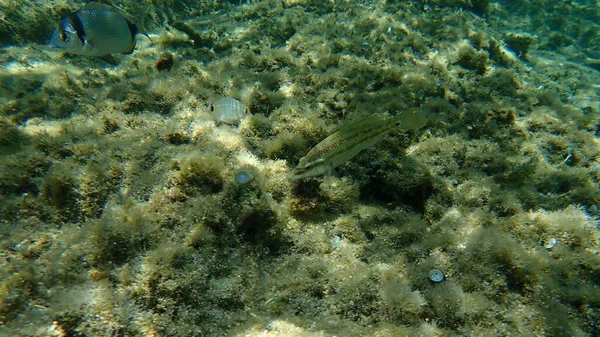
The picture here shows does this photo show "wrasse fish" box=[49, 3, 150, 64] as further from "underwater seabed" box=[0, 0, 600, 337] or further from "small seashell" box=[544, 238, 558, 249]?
"small seashell" box=[544, 238, 558, 249]

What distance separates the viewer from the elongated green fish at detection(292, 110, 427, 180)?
281 centimetres

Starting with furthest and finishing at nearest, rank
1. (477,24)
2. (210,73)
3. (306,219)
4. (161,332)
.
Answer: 1. (477,24)
2. (210,73)
3. (306,219)
4. (161,332)

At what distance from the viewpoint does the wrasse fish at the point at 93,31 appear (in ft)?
10.5

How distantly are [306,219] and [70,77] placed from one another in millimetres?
4313

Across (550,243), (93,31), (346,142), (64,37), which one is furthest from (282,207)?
(64,37)

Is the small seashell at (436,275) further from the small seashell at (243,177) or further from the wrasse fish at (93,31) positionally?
the wrasse fish at (93,31)

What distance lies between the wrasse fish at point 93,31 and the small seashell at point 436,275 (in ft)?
13.6

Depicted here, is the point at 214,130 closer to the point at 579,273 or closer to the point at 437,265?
the point at 437,265

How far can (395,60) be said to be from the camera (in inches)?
222

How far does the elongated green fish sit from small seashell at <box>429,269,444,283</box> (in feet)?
4.19

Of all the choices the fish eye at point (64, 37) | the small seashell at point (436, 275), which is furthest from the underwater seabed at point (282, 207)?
the fish eye at point (64, 37)

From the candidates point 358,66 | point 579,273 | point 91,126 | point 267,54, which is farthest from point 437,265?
point 267,54

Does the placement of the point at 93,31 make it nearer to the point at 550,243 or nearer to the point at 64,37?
the point at 64,37

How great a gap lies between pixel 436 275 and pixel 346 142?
4.70 ft
